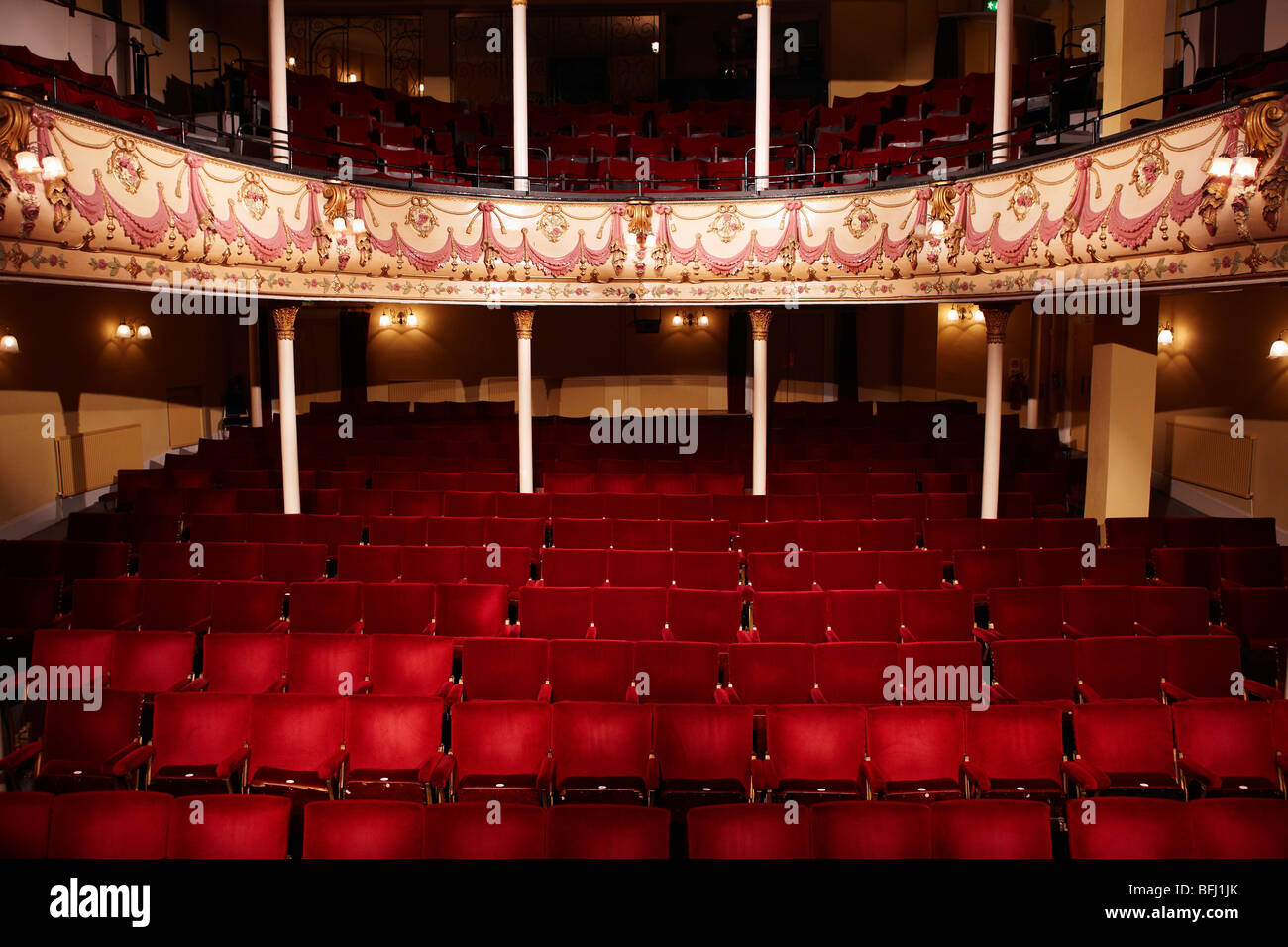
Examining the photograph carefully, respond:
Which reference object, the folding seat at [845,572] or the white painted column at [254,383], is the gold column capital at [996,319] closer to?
the folding seat at [845,572]

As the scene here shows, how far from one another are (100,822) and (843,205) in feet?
27.8

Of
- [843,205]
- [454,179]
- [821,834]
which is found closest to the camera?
[821,834]

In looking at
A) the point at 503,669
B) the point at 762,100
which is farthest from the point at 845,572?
the point at 762,100

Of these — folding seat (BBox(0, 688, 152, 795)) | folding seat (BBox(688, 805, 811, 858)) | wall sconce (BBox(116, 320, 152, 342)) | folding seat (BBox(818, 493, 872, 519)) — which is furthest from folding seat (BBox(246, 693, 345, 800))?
wall sconce (BBox(116, 320, 152, 342))

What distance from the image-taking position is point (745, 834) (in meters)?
3.65

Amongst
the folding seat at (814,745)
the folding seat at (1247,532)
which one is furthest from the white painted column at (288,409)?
the folding seat at (1247,532)

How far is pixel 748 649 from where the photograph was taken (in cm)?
543

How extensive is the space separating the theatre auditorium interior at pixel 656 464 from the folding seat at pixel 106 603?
3cm

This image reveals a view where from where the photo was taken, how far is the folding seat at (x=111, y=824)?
3.71 m

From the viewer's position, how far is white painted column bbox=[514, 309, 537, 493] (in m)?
10.0

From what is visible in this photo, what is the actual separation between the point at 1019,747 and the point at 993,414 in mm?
5094

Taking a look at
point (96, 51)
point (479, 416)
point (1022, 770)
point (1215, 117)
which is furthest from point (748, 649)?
point (96, 51)
